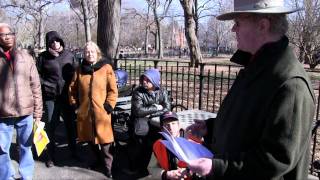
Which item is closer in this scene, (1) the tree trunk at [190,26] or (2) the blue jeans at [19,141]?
(2) the blue jeans at [19,141]

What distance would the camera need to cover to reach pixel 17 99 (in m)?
4.39

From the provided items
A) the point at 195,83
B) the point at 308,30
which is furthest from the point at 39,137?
the point at 308,30

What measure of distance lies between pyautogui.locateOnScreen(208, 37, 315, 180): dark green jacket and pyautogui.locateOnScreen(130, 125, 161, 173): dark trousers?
2.90 m

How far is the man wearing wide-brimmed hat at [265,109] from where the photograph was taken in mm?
1698

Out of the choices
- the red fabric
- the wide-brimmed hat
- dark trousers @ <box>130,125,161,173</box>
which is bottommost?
dark trousers @ <box>130,125,161,173</box>

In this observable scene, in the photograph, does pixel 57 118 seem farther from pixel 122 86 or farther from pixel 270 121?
pixel 270 121

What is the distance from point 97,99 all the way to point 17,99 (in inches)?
37.2

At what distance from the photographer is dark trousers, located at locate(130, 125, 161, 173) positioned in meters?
4.86


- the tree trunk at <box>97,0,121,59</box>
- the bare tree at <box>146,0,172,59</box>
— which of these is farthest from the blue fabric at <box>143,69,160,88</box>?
the bare tree at <box>146,0,172,59</box>

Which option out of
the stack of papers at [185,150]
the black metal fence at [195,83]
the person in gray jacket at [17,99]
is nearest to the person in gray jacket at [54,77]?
the person in gray jacket at [17,99]

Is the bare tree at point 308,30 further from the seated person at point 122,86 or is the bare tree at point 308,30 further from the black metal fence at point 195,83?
the seated person at point 122,86

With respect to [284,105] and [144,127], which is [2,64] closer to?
[144,127]

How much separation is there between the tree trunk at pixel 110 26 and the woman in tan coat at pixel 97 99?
3166 mm

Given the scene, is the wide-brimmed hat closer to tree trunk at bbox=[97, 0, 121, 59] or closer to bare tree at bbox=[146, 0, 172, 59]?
tree trunk at bbox=[97, 0, 121, 59]
